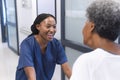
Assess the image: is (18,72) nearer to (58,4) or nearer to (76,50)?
(76,50)

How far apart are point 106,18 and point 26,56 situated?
3.00 ft

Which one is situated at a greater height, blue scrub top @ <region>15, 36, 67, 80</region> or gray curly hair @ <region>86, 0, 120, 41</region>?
gray curly hair @ <region>86, 0, 120, 41</region>

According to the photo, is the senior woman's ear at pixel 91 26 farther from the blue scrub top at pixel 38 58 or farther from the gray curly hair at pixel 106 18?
the blue scrub top at pixel 38 58

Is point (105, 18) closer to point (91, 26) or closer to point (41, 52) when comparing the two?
point (91, 26)

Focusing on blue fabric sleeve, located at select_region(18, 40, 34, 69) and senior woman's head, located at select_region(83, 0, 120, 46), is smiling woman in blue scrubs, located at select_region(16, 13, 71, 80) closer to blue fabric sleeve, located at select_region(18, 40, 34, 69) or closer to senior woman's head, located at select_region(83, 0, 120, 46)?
blue fabric sleeve, located at select_region(18, 40, 34, 69)

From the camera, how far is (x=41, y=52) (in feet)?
6.32

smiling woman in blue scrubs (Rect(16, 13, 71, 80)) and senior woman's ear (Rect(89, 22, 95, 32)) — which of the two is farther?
smiling woman in blue scrubs (Rect(16, 13, 71, 80))

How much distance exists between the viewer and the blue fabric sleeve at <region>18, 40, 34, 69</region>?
1.78 m

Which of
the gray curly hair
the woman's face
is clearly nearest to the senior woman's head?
the gray curly hair

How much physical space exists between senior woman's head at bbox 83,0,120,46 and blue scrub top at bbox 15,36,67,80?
0.84 m

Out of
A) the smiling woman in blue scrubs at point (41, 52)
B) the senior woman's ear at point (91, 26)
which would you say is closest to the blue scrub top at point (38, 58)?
the smiling woman in blue scrubs at point (41, 52)

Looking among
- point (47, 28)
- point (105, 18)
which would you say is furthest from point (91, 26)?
point (47, 28)

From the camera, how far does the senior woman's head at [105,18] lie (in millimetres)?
1061

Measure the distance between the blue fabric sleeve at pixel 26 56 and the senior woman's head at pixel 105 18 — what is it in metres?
0.82
